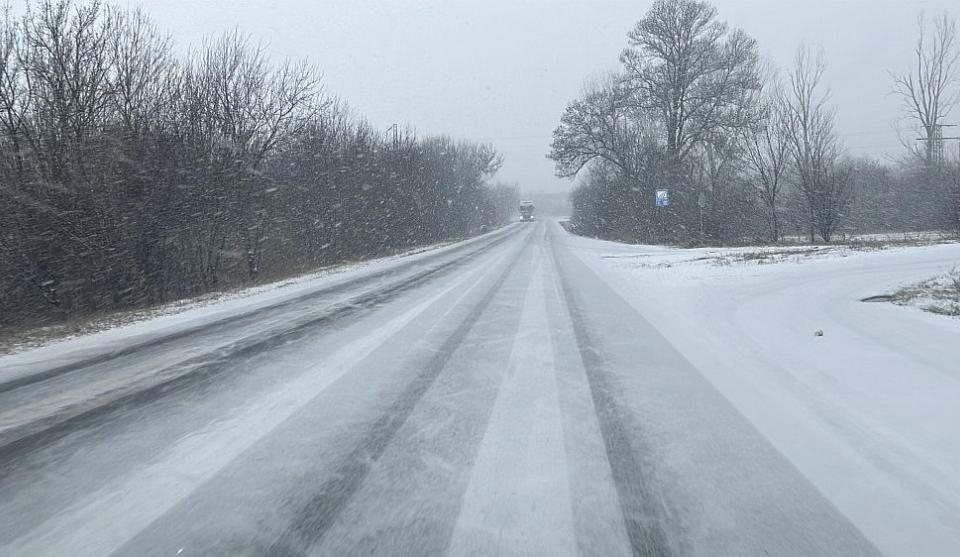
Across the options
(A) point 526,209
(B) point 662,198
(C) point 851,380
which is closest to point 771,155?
(B) point 662,198

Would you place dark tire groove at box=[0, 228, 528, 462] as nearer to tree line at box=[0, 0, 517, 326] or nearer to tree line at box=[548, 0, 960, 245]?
tree line at box=[0, 0, 517, 326]

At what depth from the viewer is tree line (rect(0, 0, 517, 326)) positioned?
37.8 ft

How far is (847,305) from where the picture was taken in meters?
6.42

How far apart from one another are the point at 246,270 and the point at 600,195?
31732mm

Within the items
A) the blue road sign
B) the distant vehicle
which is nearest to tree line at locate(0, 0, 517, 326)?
the blue road sign

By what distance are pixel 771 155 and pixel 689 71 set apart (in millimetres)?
7383

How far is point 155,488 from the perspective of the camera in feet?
8.41

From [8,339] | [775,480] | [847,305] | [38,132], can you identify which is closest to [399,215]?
[38,132]

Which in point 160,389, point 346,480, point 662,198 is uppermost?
point 662,198

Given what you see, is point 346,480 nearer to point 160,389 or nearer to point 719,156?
point 160,389

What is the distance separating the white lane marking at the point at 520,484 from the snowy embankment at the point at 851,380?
4.14 ft

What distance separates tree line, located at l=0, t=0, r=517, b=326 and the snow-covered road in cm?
693

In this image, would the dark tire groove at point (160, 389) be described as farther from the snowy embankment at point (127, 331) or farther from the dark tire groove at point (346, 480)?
the dark tire groove at point (346, 480)

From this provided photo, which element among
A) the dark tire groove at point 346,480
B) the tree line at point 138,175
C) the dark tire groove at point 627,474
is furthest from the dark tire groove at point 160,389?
the tree line at point 138,175
